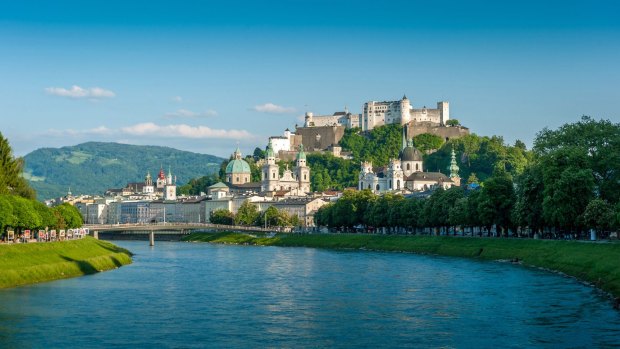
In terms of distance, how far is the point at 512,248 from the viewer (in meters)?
87.7

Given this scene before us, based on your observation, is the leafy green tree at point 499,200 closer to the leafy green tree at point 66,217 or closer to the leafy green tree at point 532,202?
the leafy green tree at point 532,202

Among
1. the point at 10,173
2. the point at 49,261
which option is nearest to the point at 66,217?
the point at 10,173

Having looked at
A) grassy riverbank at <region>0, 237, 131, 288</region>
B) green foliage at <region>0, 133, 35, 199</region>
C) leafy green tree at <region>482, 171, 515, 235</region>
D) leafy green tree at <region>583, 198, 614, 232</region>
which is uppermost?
green foliage at <region>0, 133, 35, 199</region>

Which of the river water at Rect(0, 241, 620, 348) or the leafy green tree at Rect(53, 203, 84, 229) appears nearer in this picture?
the river water at Rect(0, 241, 620, 348)

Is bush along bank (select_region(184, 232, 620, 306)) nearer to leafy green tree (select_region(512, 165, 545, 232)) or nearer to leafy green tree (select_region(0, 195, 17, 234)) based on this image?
leafy green tree (select_region(512, 165, 545, 232))

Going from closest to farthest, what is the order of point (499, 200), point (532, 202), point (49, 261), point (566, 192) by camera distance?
point (49, 261) → point (566, 192) → point (532, 202) → point (499, 200)

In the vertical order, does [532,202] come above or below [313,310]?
above

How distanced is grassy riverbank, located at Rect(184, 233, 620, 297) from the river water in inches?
67.8

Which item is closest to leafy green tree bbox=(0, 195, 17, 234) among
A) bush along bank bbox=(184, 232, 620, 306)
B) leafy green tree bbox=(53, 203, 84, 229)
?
leafy green tree bbox=(53, 203, 84, 229)

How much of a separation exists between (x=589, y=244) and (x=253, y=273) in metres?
25.3

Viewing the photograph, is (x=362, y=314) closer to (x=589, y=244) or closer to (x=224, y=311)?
(x=224, y=311)

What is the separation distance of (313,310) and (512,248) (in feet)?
131

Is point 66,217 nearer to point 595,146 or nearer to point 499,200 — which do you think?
point 499,200

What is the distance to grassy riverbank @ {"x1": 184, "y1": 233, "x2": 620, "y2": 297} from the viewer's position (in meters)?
63.4
